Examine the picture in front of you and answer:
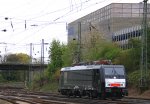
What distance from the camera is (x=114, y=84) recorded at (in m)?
39.4

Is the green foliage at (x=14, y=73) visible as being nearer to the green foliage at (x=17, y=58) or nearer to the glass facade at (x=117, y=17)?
the green foliage at (x=17, y=58)

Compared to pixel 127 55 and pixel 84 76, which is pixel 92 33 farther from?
pixel 84 76

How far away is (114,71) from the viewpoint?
4041 cm

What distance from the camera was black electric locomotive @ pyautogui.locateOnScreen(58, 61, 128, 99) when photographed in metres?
39.3

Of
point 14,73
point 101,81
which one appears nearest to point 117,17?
point 14,73

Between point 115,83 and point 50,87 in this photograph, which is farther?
point 50,87

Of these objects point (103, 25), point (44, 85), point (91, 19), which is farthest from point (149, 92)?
point (91, 19)

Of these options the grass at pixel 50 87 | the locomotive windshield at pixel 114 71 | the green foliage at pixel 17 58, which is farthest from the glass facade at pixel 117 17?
the locomotive windshield at pixel 114 71

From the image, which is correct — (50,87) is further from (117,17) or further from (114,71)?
(114,71)

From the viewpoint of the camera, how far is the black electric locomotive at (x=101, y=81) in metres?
39.3

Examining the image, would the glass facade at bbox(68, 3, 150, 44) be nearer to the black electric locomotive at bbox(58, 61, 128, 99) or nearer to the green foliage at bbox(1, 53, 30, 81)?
the green foliage at bbox(1, 53, 30, 81)

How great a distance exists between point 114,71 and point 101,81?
1.66m

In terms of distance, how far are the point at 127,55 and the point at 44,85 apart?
120 ft

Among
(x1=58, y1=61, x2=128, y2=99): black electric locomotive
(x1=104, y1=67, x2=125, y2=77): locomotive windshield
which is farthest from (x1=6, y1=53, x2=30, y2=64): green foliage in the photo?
(x1=104, y1=67, x2=125, y2=77): locomotive windshield
